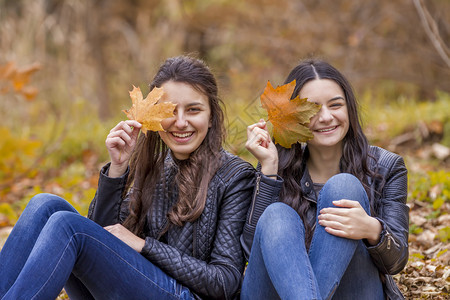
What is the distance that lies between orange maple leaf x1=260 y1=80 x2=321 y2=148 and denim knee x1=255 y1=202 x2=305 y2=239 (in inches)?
15.2

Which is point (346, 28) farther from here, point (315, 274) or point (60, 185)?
point (315, 274)

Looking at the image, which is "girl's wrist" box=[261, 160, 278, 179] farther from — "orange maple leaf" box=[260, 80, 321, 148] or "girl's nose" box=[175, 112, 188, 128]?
"girl's nose" box=[175, 112, 188, 128]

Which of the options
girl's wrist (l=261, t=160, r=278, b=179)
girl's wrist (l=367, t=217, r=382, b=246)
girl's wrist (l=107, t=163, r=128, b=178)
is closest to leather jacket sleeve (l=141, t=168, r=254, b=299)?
girl's wrist (l=261, t=160, r=278, b=179)

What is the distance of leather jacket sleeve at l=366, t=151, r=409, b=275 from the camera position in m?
1.86

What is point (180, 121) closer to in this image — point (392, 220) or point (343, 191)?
point (343, 191)

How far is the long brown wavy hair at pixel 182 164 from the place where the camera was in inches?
84.0

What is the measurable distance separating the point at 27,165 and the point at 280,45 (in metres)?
3.77

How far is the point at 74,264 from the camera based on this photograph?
1831 millimetres

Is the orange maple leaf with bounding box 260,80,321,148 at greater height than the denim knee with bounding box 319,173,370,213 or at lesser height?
greater

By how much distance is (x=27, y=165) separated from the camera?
521 cm

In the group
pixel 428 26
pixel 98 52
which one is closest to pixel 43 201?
pixel 428 26

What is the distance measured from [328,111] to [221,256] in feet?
2.54

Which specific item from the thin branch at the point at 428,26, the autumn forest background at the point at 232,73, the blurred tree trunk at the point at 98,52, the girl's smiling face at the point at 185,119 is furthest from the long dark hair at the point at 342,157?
the blurred tree trunk at the point at 98,52

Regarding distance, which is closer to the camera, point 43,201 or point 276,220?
point 276,220
